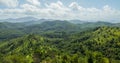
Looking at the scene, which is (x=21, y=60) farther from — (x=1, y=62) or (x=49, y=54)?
(x=49, y=54)

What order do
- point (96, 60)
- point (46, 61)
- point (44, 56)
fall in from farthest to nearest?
point (44, 56) → point (46, 61) → point (96, 60)

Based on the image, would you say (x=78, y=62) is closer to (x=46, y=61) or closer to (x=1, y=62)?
(x=46, y=61)

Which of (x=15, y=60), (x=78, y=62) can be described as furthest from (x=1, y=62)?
(x=78, y=62)

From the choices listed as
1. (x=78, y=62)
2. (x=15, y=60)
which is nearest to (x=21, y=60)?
(x=15, y=60)

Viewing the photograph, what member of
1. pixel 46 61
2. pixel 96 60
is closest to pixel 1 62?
pixel 46 61

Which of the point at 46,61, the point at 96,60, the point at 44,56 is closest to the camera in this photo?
the point at 96,60

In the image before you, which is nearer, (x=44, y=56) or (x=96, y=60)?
(x=96, y=60)

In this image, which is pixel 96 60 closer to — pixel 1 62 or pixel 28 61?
pixel 28 61

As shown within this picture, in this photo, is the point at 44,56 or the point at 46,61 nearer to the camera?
the point at 46,61
